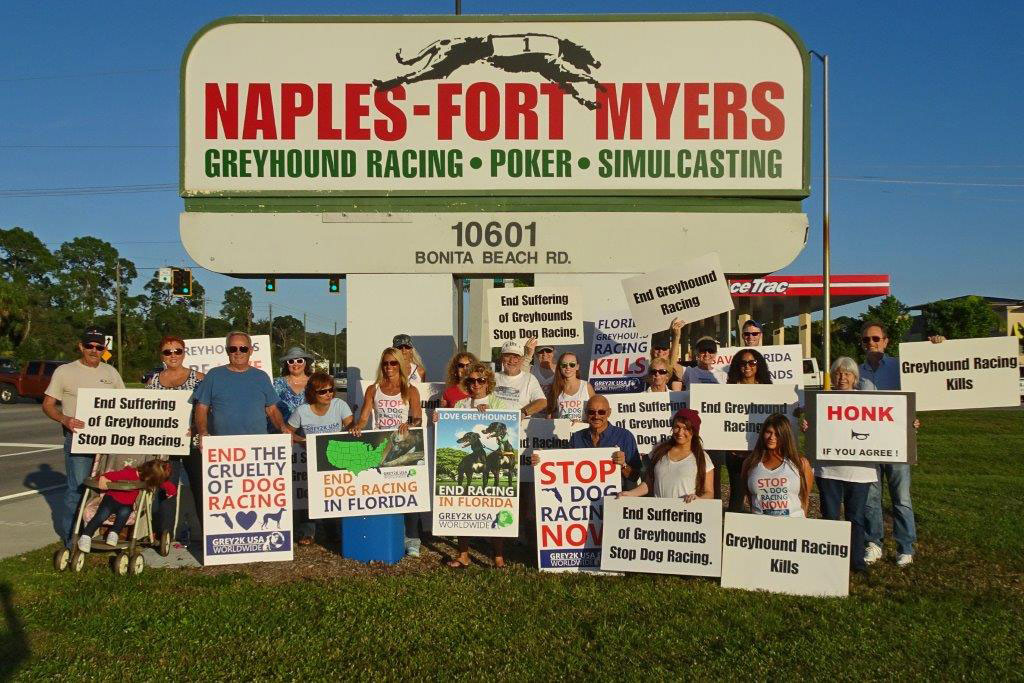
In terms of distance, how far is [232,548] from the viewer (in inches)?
271

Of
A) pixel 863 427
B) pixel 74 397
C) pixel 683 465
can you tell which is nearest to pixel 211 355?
pixel 74 397

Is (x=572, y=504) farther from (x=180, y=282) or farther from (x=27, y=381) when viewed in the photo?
(x=27, y=381)

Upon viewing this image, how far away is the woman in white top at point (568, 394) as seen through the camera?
24.1ft

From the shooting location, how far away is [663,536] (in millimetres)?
6250

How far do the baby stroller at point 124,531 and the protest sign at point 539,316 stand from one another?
11.5 ft

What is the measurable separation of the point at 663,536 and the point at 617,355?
330 centimetres

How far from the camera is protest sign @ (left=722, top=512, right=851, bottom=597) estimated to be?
19.3 ft

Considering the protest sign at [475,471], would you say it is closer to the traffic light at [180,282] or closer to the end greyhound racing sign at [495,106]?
the end greyhound racing sign at [495,106]

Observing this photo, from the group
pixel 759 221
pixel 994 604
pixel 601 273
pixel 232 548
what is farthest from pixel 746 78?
pixel 232 548

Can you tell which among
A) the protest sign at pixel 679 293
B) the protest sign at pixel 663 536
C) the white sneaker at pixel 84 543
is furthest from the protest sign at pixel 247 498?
the protest sign at pixel 679 293

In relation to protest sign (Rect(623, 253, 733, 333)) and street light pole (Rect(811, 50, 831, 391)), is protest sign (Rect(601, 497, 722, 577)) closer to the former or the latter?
protest sign (Rect(623, 253, 733, 333))

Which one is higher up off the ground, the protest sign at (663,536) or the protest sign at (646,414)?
the protest sign at (646,414)

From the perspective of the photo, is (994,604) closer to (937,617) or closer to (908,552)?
(937,617)

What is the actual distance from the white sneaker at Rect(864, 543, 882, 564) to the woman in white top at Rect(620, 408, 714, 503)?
5.19 feet
